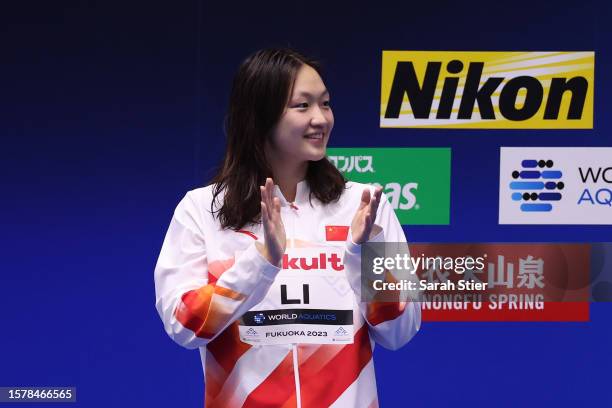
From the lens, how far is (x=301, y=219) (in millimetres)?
1617

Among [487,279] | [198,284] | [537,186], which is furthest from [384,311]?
[537,186]

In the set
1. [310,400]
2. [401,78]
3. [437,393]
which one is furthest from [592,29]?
[310,400]

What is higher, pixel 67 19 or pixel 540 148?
pixel 67 19

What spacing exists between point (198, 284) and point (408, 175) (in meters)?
1.44

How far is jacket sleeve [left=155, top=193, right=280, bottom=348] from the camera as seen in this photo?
1.44m

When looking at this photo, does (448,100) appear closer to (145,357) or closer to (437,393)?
(437,393)

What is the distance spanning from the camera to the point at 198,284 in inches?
59.7

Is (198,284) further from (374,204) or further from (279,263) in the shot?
(374,204)

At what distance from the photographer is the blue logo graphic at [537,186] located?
2.84m

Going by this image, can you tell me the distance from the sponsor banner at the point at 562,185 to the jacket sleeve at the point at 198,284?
5.08 feet

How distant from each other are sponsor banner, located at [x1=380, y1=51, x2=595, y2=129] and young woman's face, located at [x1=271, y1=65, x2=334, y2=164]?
127 cm

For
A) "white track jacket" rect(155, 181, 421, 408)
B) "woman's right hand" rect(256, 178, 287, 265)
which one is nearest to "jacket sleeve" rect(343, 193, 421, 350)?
"white track jacket" rect(155, 181, 421, 408)

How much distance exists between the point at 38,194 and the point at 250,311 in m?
1.58

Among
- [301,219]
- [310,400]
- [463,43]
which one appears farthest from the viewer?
[463,43]
